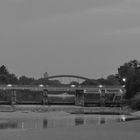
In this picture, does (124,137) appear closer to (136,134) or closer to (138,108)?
(136,134)

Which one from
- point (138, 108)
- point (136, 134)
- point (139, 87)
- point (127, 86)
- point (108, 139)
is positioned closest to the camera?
point (108, 139)

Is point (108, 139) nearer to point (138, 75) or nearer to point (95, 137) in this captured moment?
point (95, 137)

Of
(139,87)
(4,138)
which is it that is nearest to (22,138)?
(4,138)

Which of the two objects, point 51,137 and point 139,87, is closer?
point 51,137

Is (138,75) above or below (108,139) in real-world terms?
above

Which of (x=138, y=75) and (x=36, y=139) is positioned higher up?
(x=138, y=75)

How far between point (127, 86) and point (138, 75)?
1195 centimetres

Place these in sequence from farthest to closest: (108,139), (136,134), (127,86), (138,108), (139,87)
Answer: (127,86) → (139,87) → (138,108) → (136,134) → (108,139)

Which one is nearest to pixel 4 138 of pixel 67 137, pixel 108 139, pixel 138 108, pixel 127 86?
pixel 67 137

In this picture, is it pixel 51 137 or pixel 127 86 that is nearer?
pixel 51 137

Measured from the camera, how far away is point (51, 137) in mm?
45281

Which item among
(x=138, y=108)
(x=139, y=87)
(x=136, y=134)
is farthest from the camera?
(x=139, y=87)

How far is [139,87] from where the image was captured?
565ft

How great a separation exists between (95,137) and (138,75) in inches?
5175
